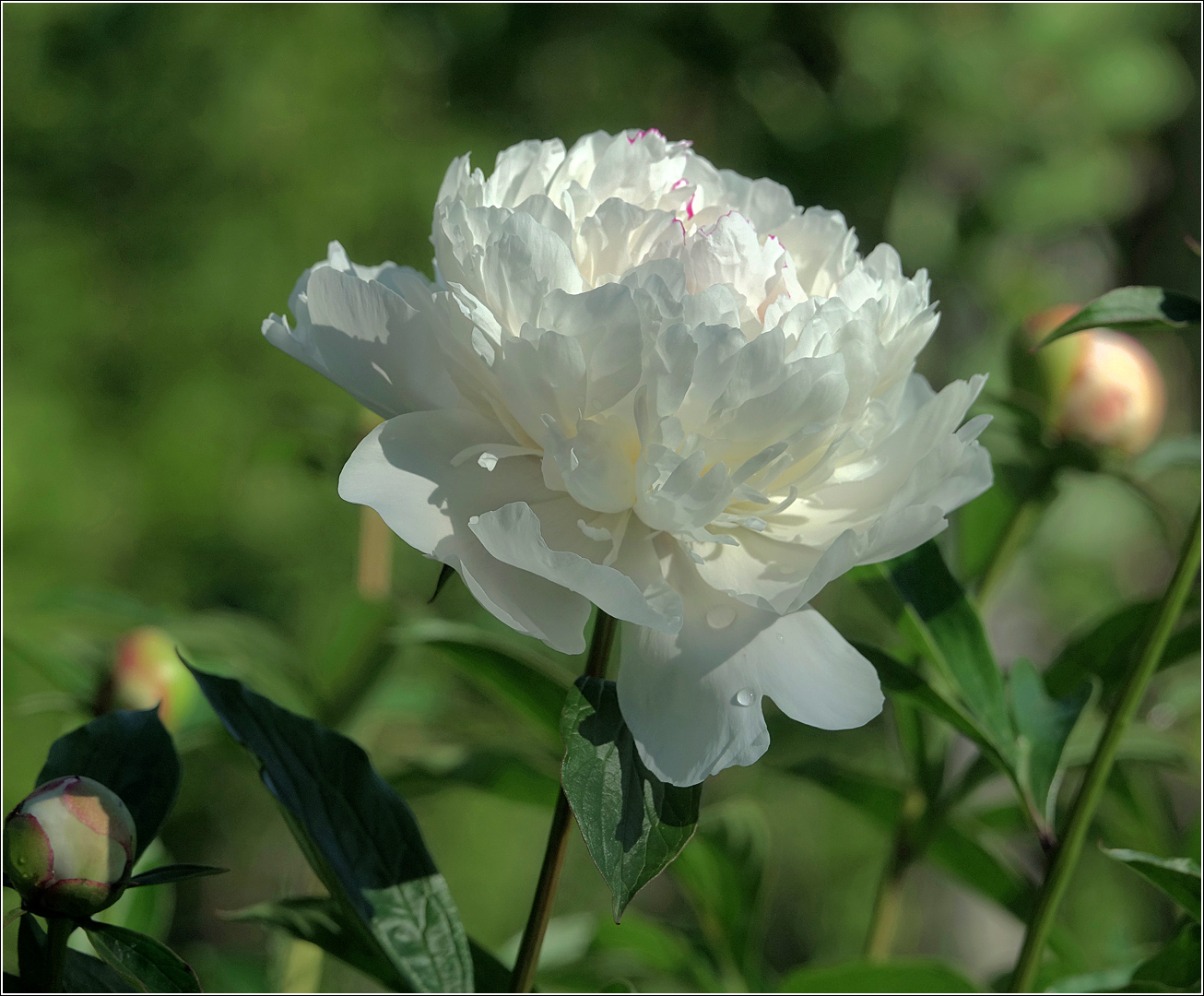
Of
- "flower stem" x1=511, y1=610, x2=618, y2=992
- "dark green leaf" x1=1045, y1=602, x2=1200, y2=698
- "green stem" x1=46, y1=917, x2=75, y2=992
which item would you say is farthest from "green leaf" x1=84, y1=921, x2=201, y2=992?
"dark green leaf" x1=1045, y1=602, x2=1200, y2=698

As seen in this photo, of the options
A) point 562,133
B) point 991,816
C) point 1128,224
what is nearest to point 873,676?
point 991,816

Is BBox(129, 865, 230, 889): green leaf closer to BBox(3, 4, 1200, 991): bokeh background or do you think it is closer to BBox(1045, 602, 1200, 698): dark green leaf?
BBox(1045, 602, 1200, 698): dark green leaf

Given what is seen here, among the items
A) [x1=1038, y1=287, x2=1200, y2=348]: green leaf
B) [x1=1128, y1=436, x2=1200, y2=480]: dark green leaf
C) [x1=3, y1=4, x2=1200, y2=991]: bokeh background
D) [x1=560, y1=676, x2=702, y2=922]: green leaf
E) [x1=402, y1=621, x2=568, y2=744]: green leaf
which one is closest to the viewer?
[x1=560, y1=676, x2=702, y2=922]: green leaf

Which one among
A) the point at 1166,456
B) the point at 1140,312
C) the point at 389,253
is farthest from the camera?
the point at 389,253

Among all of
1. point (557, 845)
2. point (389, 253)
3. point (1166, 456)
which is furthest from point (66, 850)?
point (389, 253)

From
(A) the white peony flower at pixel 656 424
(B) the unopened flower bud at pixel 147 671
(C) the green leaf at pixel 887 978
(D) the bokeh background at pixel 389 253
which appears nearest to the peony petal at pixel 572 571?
(A) the white peony flower at pixel 656 424

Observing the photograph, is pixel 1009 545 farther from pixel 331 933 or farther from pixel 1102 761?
pixel 331 933
